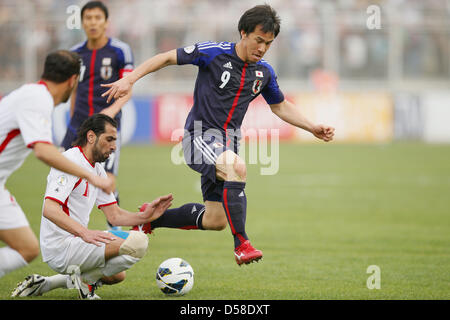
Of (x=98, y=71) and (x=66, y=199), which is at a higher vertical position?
(x=98, y=71)

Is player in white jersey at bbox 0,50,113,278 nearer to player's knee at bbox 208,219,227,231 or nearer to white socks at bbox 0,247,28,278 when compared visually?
white socks at bbox 0,247,28,278

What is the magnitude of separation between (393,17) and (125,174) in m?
14.0

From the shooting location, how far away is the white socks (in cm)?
515

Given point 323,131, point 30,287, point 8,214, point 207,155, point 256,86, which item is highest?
point 256,86

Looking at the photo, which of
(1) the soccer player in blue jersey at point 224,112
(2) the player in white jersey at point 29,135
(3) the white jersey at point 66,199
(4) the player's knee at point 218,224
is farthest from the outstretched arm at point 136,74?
(4) the player's knee at point 218,224

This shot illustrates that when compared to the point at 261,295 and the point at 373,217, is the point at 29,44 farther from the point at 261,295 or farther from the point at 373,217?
the point at 261,295

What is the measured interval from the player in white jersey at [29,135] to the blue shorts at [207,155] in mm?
1215

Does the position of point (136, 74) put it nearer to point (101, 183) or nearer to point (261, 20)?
point (261, 20)

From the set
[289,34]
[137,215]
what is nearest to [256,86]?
[137,215]

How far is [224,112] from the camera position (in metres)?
6.11

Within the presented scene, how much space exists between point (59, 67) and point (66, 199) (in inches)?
41.2

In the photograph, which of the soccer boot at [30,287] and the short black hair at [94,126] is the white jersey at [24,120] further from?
the soccer boot at [30,287]

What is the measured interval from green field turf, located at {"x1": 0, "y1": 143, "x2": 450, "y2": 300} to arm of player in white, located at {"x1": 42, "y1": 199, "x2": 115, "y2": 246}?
890 mm

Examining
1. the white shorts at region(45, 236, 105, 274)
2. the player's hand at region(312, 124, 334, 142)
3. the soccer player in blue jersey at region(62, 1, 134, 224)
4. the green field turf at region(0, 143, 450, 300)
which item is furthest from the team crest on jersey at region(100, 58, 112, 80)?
the white shorts at region(45, 236, 105, 274)
